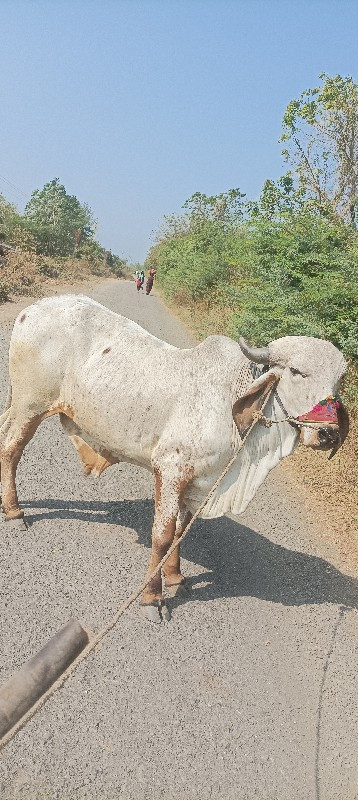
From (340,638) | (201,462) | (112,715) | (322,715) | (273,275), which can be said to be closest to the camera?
(112,715)

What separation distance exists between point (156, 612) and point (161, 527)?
586mm

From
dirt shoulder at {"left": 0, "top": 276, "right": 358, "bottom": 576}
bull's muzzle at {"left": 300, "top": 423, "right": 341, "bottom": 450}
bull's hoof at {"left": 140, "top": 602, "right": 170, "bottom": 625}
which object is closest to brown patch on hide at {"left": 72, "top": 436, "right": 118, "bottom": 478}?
bull's hoof at {"left": 140, "top": 602, "right": 170, "bottom": 625}

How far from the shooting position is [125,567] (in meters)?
4.46

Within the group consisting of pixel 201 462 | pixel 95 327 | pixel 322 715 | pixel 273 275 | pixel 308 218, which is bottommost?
pixel 322 715

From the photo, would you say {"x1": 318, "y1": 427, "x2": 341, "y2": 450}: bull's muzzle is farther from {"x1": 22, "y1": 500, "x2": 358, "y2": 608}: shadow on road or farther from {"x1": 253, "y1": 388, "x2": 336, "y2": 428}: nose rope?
{"x1": 22, "y1": 500, "x2": 358, "y2": 608}: shadow on road

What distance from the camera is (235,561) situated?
5.03 m

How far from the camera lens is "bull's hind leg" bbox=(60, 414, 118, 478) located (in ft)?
15.2

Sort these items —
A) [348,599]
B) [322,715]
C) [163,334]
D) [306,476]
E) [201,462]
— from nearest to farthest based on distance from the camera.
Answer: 1. [322,715]
2. [201,462]
3. [348,599]
4. [306,476]
5. [163,334]

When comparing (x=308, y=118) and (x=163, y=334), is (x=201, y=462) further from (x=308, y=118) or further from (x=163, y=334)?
(x=308, y=118)

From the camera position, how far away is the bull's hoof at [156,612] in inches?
154

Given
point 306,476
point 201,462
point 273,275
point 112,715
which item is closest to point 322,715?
point 112,715

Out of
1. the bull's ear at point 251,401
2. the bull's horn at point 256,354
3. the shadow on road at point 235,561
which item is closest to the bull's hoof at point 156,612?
the shadow on road at point 235,561

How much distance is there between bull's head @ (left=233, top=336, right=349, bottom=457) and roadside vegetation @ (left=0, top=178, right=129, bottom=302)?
1312 cm

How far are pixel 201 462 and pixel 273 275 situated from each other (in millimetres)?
6975
